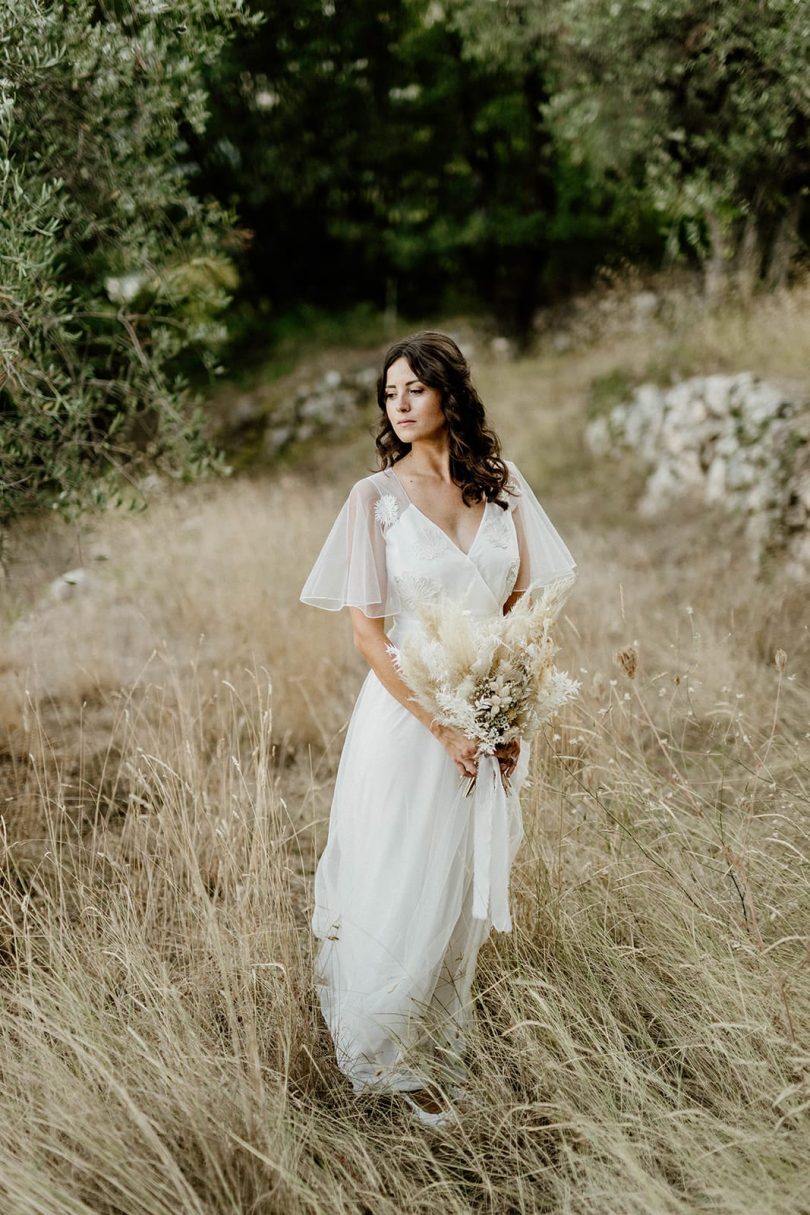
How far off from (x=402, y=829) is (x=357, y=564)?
0.95 metres

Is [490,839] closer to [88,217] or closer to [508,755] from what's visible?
[508,755]

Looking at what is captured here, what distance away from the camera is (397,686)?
313 cm

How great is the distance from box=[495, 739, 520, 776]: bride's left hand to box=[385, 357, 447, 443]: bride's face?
115 cm

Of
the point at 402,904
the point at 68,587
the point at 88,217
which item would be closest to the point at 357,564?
the point at 402,904

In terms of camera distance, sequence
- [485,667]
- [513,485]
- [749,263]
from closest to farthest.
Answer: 1. [485,667]
2. [513,485]
3. [749,263]

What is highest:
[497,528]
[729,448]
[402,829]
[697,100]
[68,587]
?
[697,100]

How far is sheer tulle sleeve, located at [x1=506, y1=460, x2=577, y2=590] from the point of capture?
137 inches

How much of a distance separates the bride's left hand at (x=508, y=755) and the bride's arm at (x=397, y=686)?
0.09 meters

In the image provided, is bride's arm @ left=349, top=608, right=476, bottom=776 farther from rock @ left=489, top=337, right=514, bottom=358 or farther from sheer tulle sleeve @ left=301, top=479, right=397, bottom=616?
rock @ left=489, top=337, right=514, bottom=358

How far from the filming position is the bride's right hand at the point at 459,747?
2.98m

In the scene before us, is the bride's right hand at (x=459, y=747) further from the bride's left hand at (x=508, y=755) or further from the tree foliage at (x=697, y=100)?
the tree foliage at (x=697, y=100)

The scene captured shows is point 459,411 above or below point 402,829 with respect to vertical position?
above

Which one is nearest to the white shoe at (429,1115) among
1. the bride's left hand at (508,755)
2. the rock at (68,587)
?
the bride's left hand at (508,755)

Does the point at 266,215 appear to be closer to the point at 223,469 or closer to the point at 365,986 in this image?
the point at 223,469
